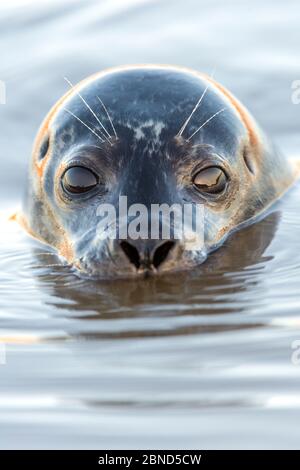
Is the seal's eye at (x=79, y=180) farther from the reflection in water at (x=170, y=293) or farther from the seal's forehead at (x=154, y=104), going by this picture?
the reflection in water at (x=170, y=293)

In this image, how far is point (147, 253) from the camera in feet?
16.7

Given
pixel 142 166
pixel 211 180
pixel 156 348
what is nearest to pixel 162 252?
pixel 142 166

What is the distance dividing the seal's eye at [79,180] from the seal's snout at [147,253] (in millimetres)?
769

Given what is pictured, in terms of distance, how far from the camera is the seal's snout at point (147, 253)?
5.09 m

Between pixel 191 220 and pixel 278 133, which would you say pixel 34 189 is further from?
pixel 278 133

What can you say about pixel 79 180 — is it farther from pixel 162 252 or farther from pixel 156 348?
pixel 156 348

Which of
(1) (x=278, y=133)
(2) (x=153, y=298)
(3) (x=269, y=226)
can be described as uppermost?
(1) (x=278, y=133)

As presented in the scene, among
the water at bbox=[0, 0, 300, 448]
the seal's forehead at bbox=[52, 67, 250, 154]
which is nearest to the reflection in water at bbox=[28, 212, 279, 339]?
the water at bbox=[0, 0, 300, 448]

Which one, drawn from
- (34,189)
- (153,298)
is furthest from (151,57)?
(153,298)

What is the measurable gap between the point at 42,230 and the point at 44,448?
2.96m

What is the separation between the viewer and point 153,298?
16.1ft

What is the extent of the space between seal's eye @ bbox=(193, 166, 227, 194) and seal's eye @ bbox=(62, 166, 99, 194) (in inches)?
20.4

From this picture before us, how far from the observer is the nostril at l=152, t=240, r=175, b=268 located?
5.14 metres

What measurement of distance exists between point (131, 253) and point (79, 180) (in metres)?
0.86
